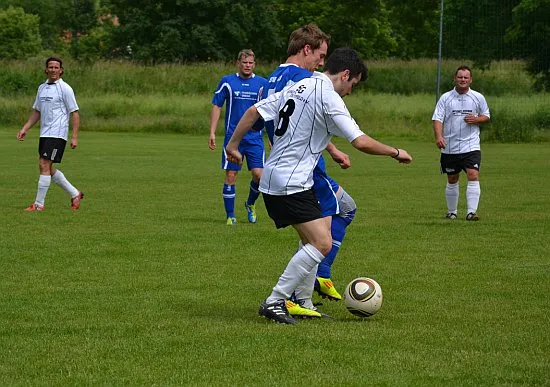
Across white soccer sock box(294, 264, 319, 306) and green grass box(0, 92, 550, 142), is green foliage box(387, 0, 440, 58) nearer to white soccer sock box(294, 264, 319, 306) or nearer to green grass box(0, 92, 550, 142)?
green grass box(0, 92, 550, 142)

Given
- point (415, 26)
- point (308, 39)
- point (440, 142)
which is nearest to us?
point (308, 39)

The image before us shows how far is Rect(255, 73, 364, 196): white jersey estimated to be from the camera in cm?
694

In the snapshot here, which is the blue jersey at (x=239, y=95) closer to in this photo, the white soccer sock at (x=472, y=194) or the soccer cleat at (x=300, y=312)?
the white soccer sock at (x=472, y=194)

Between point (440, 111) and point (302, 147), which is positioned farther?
point (440, 111)

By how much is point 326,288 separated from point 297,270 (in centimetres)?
94

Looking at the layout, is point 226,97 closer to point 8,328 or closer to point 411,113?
point 8,328

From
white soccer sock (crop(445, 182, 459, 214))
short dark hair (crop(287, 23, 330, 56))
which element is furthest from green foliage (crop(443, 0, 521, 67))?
short dark hair (crop(287, 23, 330, 56))

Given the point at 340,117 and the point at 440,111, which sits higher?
the point at 340,117

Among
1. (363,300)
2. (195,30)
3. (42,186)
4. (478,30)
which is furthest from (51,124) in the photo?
(195,30)

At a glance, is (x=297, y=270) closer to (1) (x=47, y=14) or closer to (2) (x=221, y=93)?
(2) (x=221, y=93)

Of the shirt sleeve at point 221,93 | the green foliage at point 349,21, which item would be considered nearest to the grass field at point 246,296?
the shirt sleeve at point 221,93

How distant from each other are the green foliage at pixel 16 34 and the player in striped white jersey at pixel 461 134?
78.2 meters

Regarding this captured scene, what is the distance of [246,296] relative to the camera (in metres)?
8.12

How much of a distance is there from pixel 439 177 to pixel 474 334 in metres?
15.1
